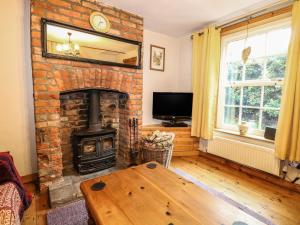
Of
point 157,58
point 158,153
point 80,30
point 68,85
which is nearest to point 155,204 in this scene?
point 158,153

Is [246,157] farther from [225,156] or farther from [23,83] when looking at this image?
[23,83]

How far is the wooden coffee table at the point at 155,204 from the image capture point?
94 cm

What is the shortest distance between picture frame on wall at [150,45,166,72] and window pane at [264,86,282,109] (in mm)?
1850

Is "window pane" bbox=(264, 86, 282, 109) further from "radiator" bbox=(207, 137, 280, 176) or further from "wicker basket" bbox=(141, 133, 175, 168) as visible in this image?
"wicker basket" bbox=(141, 133, 175, 168)

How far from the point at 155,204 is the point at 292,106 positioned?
1943mm

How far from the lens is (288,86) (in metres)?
1.96

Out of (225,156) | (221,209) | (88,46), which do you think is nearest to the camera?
(221,209)

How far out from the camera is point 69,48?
6.67ft

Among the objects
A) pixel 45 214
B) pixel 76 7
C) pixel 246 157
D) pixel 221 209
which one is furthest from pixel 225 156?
pixel 76 7

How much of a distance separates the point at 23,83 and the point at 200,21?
2731mm

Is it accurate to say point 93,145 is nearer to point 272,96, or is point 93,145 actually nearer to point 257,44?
point 272,96

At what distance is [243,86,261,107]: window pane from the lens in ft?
8.09

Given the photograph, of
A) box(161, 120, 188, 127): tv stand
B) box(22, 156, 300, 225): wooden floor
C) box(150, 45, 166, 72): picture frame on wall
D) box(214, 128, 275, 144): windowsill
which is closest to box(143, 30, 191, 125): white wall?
box(150, 45, 166, 72): picture frame on wall

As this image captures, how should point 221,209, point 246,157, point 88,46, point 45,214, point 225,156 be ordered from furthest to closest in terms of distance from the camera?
point 225,156 < point 246,157 < point 88,46 < point 45,214 < point 221,209
